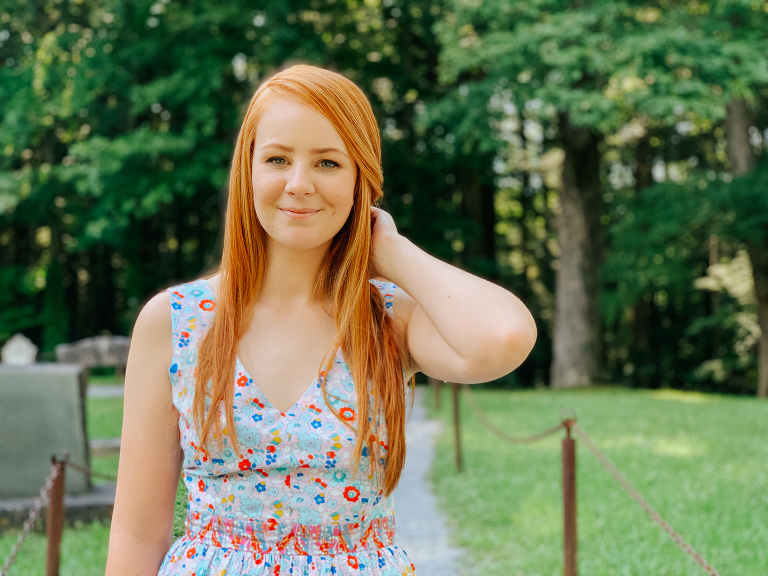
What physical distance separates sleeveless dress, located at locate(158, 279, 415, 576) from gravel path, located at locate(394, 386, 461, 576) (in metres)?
3.02

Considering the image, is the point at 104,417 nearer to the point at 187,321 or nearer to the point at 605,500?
the point at 605,500

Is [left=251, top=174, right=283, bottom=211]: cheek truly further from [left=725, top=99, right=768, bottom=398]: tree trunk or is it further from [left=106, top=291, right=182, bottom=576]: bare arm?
[left=725, top=99, right=768, bottom=398]: tree trunk

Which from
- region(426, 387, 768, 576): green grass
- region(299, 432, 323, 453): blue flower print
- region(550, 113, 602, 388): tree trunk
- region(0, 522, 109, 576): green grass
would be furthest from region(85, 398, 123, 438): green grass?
region(550, 113, 602, 388): tree trunk

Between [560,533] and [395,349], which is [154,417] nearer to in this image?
[395,349]

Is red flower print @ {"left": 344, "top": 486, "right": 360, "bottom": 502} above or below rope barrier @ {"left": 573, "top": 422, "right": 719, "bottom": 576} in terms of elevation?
above

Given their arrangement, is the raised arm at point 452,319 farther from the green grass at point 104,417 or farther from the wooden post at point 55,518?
the green grass at point 104,417

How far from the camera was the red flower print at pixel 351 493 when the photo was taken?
1.57 metres

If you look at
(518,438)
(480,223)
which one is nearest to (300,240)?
(518,438)

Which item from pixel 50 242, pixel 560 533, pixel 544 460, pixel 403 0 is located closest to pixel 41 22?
pixel 50 242

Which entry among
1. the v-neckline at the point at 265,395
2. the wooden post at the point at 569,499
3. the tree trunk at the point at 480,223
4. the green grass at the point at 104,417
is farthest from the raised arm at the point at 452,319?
the tree trunk at the point at 480,223

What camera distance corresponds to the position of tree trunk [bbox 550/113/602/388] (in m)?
16.6

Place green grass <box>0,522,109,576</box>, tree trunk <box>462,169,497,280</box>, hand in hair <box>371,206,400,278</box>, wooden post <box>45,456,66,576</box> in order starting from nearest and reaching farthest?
hand in hair <box>371,206,400,278</box> → wooden post <box>45,456,66,576</box> → green grass <box>0,522,109,576</box> → tree trunk <box>462,169,497,280</box>

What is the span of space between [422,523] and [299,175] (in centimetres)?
483

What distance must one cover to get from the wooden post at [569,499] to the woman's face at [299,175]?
241cm
